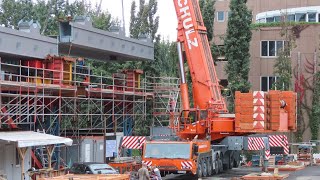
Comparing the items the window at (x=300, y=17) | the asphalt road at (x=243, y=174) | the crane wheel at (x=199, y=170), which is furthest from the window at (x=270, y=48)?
the crane wheel at (x=199, y=170)

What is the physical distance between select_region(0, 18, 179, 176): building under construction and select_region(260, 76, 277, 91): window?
15.0 metres

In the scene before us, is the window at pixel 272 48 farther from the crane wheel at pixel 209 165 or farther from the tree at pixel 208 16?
the crane wheel at pixel 209 165

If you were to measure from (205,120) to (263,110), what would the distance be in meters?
3.92

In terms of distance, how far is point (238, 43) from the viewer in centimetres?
5103

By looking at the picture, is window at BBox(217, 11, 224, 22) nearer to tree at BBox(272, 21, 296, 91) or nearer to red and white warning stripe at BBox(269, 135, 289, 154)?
tree at BBox(272, 21, 296, 91)

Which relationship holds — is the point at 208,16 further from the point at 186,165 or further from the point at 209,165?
the point at 186,165

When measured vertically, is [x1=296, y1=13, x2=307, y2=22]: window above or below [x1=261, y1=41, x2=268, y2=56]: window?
above

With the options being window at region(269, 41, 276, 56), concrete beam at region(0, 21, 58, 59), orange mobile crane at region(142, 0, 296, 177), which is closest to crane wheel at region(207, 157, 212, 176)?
orange mobile crane at region(142, 0, 296, 177)

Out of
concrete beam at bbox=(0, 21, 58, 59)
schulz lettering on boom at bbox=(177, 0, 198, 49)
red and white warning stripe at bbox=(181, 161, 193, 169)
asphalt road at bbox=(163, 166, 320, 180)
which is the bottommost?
asphalt road at bbox=(163, 166, 320, 180)

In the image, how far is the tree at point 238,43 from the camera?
167 ft

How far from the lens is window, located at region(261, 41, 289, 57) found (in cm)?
5481

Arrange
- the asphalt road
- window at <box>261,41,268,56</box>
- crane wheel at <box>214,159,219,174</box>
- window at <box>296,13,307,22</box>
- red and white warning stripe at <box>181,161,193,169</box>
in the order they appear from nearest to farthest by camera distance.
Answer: red and white warning stripe at <box>181,161,193,169</box> → the asphalt road → crane wheel at <box>214,159,219,174</box> → window at <box>261,41,268,56</box> → window at <box>296,13,307,22</box>

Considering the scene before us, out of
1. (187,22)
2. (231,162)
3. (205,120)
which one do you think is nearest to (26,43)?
(205,120)

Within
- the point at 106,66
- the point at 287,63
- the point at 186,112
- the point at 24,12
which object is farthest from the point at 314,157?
the point at 24,12
